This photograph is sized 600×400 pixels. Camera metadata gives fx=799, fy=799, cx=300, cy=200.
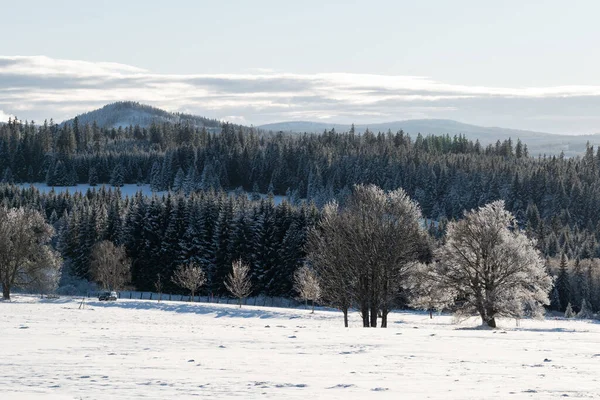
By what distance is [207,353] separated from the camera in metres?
24.7

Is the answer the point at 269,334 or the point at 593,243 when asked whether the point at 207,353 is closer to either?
the point at 269,334

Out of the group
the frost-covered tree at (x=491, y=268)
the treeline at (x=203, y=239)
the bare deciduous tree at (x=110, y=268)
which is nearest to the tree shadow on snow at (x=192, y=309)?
the frost-covered tree at (x=491, y=268)

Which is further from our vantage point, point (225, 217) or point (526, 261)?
point (225, 217)

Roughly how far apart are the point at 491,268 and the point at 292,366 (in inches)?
1262

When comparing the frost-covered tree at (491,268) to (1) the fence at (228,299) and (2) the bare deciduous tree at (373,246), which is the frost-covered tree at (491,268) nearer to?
(2) the bare deciduous tree at (373,246)

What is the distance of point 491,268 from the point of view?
50938mm

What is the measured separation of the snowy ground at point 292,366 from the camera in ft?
56.2

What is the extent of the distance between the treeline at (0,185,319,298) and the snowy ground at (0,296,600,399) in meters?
76.4

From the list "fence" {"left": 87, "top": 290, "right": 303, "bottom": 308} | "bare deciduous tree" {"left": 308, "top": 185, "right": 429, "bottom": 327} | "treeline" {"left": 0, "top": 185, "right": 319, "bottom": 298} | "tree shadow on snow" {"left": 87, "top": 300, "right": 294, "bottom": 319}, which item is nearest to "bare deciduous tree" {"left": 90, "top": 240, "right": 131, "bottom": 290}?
"fence" {"left": 87, "top": 290, "right": 303, "bottom": 308}

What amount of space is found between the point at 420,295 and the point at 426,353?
2924 centimetres

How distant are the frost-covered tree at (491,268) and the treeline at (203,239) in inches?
2180

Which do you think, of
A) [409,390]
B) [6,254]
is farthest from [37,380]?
[6,254]

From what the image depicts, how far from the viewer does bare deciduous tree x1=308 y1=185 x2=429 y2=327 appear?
48.2m

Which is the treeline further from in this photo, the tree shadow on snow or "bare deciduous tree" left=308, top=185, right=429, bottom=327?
"bare deciduous tree" left=308, top=185, right=429, bottom=327
